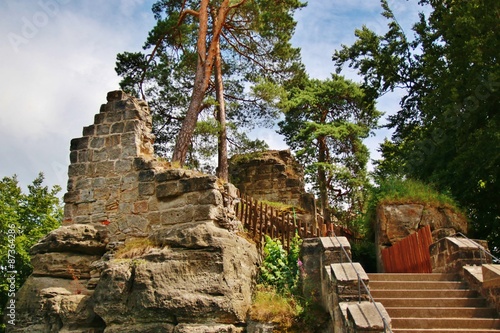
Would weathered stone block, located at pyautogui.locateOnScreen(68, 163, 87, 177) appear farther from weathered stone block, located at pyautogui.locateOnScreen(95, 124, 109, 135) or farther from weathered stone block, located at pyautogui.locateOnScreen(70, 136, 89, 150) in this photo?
weathered stone block, located at pyautogui.locateOnScreen(95, 124, 109, 135)

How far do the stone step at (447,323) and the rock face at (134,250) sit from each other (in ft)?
8.47

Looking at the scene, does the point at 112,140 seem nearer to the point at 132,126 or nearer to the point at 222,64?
the point at 132,126

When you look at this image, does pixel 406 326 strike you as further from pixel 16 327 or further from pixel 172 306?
pixel 16 327

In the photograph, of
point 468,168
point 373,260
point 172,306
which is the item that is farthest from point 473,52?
point 172,306

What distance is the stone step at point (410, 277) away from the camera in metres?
9.48

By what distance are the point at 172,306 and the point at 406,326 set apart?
147 inches

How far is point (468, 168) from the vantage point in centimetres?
1380

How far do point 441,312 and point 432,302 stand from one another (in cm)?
33

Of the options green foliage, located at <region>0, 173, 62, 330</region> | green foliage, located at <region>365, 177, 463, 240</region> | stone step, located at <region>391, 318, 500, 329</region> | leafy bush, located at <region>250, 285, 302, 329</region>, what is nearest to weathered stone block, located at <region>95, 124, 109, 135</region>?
leafy bush, located at <region>250, 285, 302, 329</region>

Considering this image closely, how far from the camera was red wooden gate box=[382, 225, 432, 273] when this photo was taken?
35.8 feet

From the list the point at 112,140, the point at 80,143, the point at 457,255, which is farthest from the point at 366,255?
the point at 80,143

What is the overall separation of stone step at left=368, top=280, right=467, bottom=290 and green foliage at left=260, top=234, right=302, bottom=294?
4.93 feet

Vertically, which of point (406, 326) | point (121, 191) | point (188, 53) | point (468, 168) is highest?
point (188, 53)

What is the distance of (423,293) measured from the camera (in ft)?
29.1
